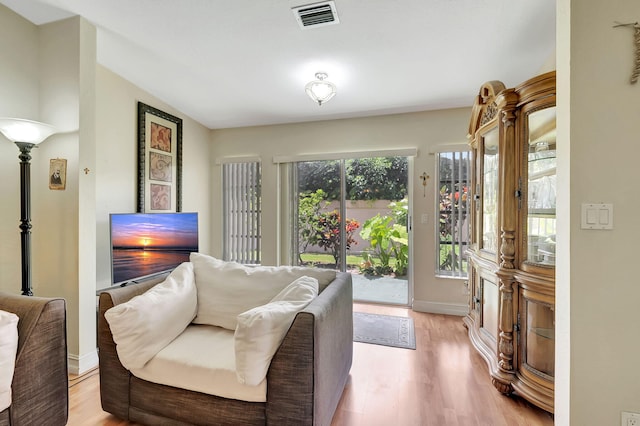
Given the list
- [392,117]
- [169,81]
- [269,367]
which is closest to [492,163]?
[392,117]

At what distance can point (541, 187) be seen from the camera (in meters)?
1.87

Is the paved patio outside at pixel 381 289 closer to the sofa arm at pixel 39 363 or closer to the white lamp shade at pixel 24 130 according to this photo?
the sofa arm at pixel 39 363

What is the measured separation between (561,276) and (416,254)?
7.68 feet

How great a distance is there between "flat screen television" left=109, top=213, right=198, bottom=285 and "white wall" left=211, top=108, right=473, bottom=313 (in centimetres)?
107

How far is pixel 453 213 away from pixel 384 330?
159cm

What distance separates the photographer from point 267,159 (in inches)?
166

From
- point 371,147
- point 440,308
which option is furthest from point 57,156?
point 440,308

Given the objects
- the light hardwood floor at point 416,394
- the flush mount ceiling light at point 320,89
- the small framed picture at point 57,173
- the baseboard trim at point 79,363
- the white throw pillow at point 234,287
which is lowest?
the light hardwood floor at point 416,394

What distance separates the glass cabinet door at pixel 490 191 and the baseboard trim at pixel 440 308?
4.05 ft

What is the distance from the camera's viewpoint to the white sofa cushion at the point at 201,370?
55.8 inches

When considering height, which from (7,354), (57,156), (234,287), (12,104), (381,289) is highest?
(12,104)
